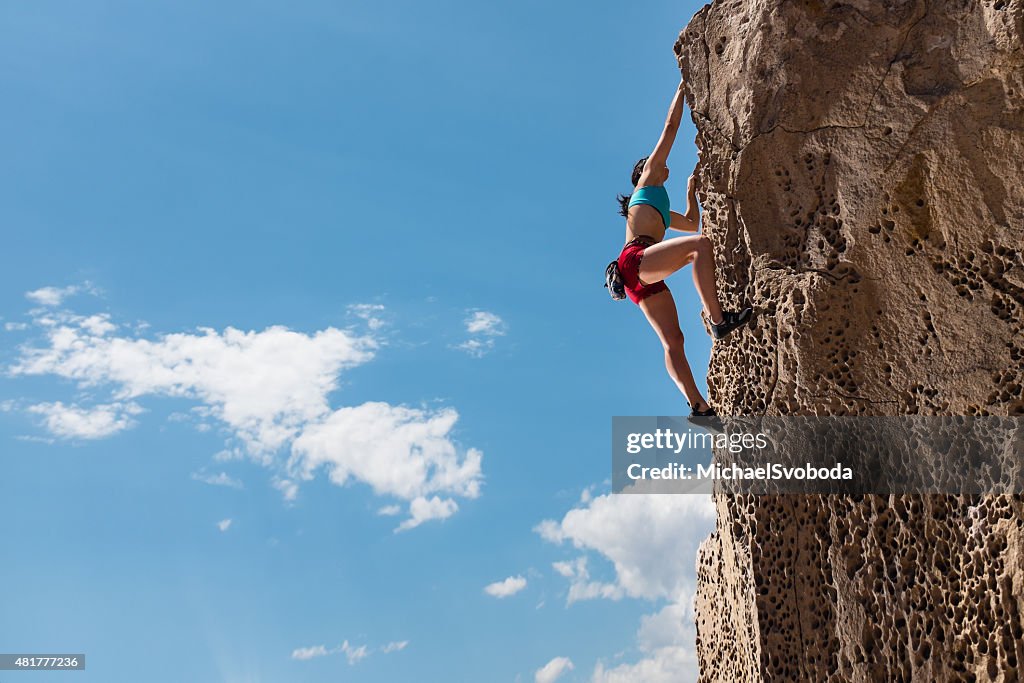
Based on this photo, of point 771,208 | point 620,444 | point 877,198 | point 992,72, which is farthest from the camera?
point 620,444

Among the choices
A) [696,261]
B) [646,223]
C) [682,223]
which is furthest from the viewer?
[682,223]

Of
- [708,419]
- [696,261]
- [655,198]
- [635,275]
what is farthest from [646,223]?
[708,419]

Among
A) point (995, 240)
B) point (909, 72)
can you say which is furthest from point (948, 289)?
point (909, 72)

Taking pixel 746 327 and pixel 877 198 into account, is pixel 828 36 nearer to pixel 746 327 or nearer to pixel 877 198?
pixel 877 198

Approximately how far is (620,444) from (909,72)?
7.18ft

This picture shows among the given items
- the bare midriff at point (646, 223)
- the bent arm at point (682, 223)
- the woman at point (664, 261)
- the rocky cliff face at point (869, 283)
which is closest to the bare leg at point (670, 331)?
the woman at point (664, 261)

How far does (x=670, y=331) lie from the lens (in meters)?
4.91

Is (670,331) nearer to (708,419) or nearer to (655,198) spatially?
(708,419)

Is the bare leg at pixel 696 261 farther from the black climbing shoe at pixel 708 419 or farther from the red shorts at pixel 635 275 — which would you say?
the black climbing shoe at pixel 708 419

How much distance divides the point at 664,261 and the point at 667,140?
83cm

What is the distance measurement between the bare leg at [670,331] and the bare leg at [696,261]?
21cm

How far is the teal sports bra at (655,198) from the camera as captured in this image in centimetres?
506

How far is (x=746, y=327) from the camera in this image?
4676mm

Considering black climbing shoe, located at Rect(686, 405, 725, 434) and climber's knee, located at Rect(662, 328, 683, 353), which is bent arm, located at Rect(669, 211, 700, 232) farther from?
black climbing shoe, located at Rect(686, 405, 725, 434)
